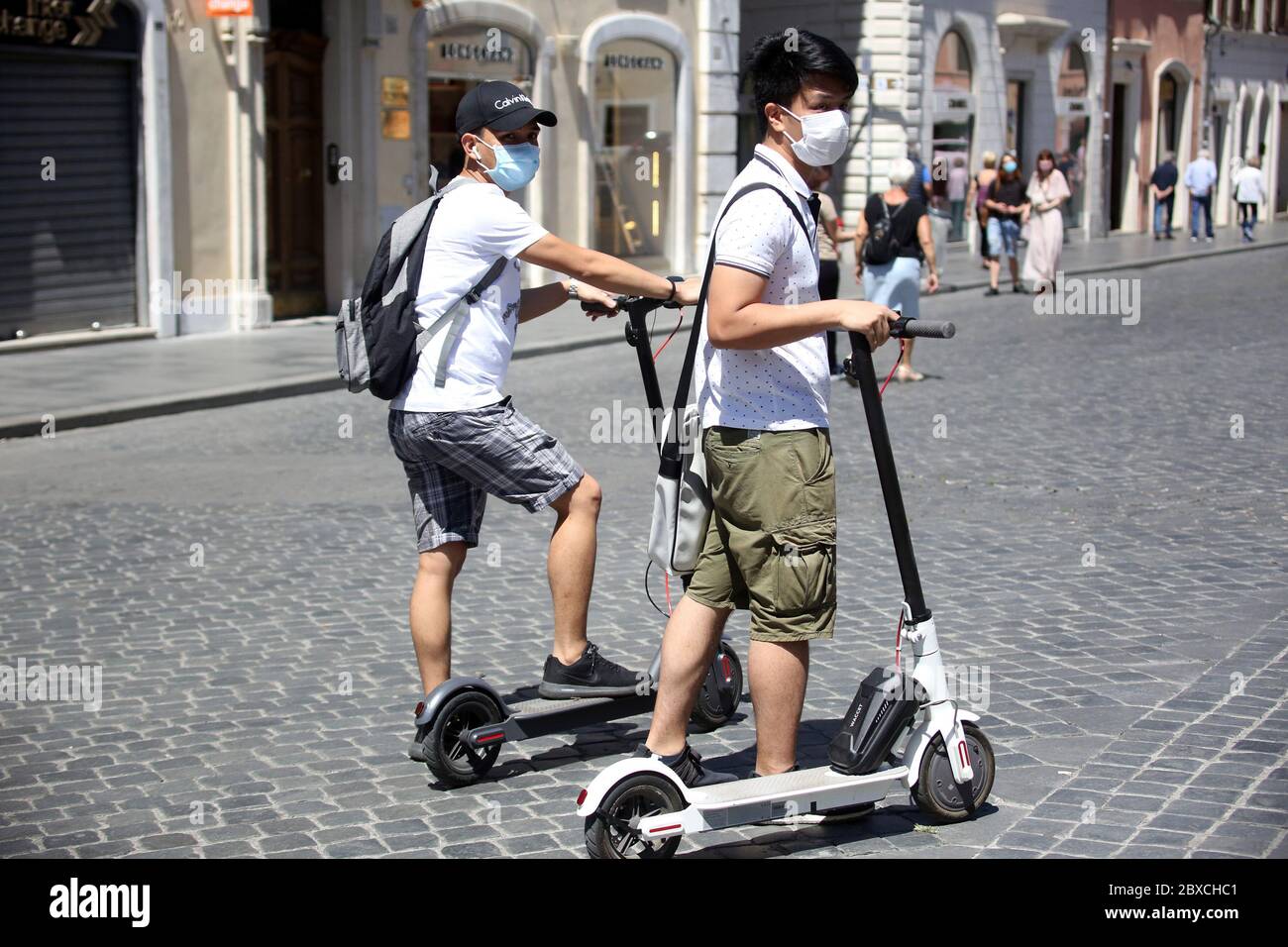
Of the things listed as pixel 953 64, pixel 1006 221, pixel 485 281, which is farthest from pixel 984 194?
pixel 485 281

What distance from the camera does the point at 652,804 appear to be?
4102mm

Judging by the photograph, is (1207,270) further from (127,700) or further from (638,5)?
(127,700)

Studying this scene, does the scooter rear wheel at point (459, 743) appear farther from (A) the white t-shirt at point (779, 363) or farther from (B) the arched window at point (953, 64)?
(B) the arched window at point (953, 64)

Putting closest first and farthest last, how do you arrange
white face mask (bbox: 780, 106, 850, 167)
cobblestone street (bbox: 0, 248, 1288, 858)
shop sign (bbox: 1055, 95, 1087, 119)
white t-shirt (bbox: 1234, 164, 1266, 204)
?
white face mask (bbox: 780, 106, 850, 167) → cobblestone street (bbox: 0, 248, 1288, 858) → white t-shirt (bbox: 1234, 164, 1266, 204) → shop sign (bbox: 1055, 95, 1087, 119)

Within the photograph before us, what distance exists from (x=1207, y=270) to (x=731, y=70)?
24.8 feet

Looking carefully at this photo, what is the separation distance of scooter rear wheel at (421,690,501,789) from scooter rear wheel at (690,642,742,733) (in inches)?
27.0

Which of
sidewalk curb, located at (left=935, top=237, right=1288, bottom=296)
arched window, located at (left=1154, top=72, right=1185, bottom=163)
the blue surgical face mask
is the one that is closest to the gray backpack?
the blue surgical face mask

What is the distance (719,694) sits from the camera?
17.3 ft

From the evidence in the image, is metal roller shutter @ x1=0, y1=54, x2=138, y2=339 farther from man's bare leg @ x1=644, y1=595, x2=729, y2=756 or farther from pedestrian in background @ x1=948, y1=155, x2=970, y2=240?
pedestrian in background @ x1=948, y1=155, x2=970, y2=240

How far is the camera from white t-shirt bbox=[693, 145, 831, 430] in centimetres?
414

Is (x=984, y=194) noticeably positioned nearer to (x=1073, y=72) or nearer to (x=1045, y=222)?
(x=1045, y=222)

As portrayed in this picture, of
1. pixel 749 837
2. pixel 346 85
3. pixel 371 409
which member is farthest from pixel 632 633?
pixel 346 85

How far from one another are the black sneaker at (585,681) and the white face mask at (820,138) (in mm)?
1585

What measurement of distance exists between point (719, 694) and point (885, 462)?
1.38 meters
